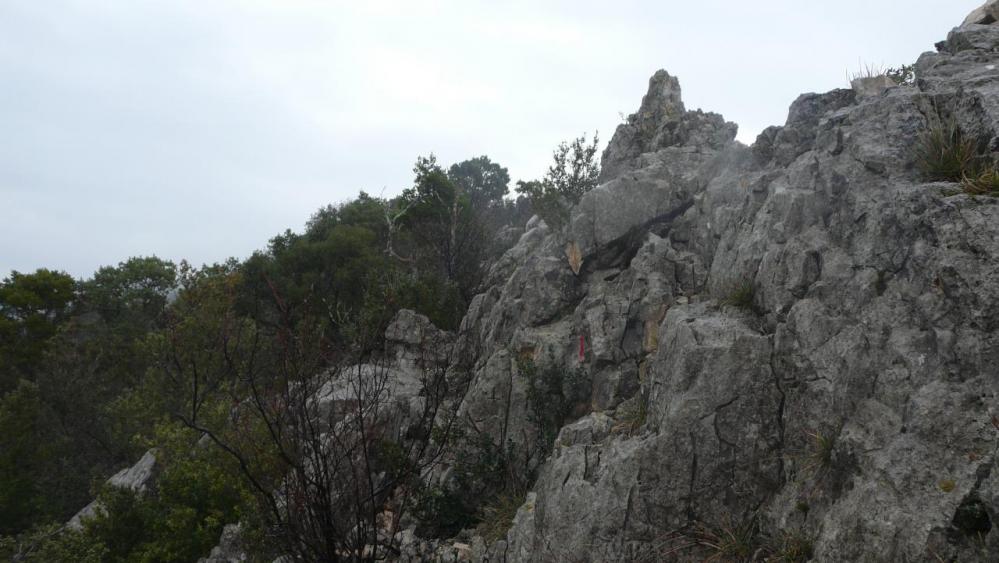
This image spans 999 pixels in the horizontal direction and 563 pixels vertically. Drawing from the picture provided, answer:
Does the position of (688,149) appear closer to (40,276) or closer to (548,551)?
(548,551)

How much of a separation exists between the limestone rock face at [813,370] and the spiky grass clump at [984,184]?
186 millimetres

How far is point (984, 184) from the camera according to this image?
7.04m

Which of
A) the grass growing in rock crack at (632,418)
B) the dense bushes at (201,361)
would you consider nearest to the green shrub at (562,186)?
the dense bushes at (201,361)

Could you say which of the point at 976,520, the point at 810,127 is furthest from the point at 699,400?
the point at 810,127

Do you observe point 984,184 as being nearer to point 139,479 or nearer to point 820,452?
point 820,452

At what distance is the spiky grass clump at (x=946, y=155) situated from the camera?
7645 millimetres

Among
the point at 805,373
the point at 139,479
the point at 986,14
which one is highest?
the point at 986,14

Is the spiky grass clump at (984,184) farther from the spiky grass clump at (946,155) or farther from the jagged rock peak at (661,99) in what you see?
→ the jagged rock peak at (661,99)

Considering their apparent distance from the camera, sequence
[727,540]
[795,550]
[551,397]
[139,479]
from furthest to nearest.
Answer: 1. [139,479]
2. [551,397]
3. [727,540]
4. [795,550]

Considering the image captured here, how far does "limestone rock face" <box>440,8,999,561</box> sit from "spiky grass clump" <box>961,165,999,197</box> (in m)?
0.19

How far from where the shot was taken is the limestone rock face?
6340 millimetres

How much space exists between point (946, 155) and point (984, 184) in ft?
3.39

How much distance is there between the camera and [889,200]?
8.22 metres

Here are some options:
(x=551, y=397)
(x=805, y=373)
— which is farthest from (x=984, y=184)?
(x=551, y=397)
